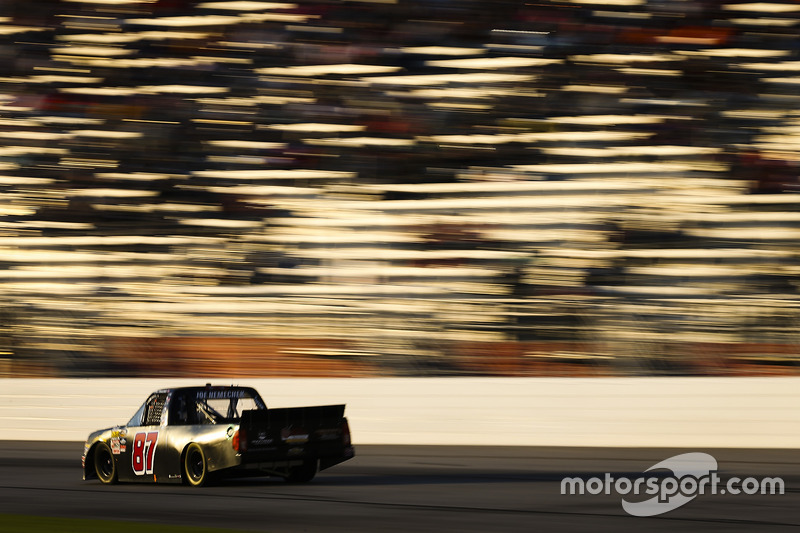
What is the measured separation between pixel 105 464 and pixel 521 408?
551cm

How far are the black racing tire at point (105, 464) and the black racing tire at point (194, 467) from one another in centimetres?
96

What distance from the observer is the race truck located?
11.1 m

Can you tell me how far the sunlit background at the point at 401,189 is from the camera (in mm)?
19078

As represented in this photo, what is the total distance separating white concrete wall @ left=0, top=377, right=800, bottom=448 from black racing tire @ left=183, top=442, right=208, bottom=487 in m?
4.95

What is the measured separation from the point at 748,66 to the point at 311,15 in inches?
307

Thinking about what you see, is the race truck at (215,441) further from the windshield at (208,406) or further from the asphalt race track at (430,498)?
the asphalt race track at (430,498)

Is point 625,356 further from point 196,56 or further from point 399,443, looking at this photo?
point 196,56

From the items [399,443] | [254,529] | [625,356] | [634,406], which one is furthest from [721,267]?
[254,529]
